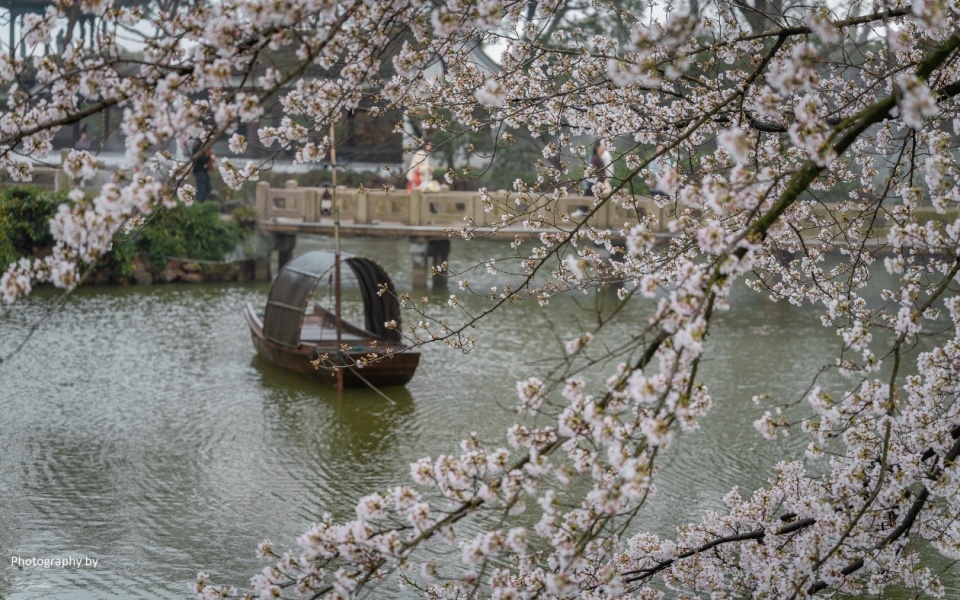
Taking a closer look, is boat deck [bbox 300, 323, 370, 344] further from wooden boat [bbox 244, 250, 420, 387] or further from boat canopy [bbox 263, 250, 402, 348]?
boat canopy [bbox 263, 250, 402, 348]

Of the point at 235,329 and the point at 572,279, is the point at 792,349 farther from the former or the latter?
the point at 572,279

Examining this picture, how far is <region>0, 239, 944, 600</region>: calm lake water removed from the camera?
7.05 meters

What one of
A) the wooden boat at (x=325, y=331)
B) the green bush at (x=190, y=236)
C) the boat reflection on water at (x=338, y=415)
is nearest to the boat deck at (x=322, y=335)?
the wooden boat at (x=325, y=331)

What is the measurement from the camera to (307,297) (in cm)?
1148

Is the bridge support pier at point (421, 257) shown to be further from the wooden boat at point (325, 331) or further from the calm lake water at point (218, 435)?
the wooden boat at point (325, 331)

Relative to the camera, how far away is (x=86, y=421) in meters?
9.87

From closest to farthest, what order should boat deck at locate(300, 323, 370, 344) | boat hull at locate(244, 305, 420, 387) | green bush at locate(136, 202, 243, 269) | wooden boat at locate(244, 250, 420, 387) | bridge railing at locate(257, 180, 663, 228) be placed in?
boat hull at locate(244, 305, 420, 387) < wooden boat at locate(244, 250, 420, 387) < boat deck at locate(300, 323, 370, 344) < bridge railing at locate(257, 180, 663, 228) < green bush at locate(136, 202, 243, 269)

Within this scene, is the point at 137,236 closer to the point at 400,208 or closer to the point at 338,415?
the point at 400,208

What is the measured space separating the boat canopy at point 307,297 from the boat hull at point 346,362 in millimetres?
143

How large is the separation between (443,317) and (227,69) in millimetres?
11720

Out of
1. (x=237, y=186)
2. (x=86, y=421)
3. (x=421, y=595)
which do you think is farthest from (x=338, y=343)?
(x=237, y=186)

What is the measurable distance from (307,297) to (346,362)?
4.22ft

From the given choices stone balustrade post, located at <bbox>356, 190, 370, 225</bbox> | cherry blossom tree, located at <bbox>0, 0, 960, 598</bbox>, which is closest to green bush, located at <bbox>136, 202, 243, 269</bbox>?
stone balustrade post, located at <bbox>356, 190, 370, 225</bbox>

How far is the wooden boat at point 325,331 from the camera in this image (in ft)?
36.3
